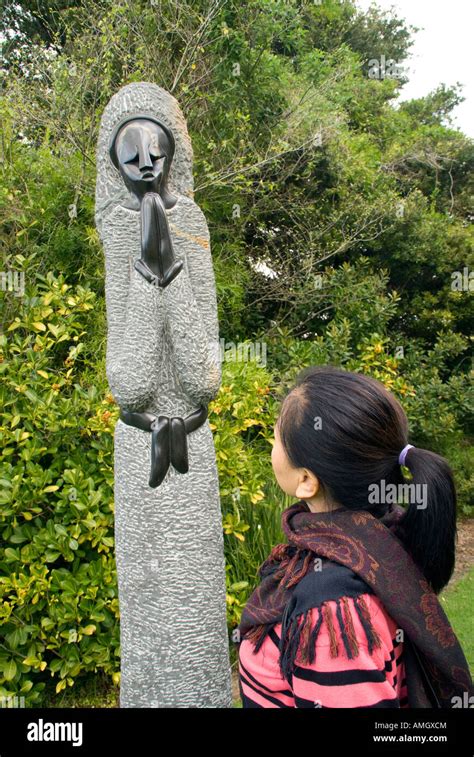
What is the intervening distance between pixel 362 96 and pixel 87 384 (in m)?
5.71

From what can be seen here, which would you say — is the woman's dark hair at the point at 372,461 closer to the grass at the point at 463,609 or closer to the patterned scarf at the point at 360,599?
the patterned scarf at the point at 360,599

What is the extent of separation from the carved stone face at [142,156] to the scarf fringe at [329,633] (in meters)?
1.42

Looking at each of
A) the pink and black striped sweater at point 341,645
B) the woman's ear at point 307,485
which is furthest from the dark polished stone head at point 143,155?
the pink and black striped sweater at point 341,645

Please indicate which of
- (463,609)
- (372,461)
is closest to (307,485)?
(372,461)

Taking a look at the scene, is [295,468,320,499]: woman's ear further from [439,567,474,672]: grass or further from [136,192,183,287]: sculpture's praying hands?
[439,567,474,672]: grass

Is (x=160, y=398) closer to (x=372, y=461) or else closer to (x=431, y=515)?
(x=372, y=461)

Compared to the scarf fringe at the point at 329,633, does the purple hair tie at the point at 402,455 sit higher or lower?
higher

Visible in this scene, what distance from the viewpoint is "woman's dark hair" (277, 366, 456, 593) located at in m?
1.24

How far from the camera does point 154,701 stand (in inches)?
81.4

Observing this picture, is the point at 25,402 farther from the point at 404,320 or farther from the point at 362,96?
the point at 362,96

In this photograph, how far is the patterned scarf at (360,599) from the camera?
1.15 m

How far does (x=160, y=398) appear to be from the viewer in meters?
2.05

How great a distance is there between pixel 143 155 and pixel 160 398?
2.58 feet
